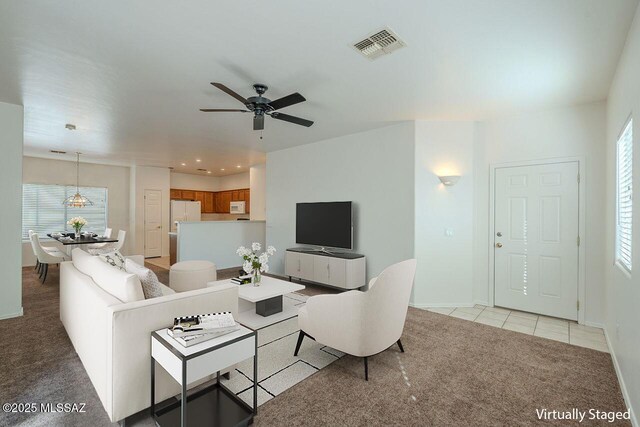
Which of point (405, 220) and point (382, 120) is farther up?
point (382, 120)

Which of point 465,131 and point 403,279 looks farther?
point 465,131

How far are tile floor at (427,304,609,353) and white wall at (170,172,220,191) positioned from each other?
8.61 m

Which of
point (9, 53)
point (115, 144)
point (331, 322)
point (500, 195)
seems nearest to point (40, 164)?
point (115, 144)

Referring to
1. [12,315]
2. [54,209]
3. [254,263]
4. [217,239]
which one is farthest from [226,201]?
[254,263]

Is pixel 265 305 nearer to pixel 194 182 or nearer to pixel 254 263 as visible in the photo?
pixel 254 263

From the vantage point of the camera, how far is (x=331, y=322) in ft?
8.30

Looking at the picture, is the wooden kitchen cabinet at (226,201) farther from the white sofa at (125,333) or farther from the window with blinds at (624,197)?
the window with blinds at (624,197)

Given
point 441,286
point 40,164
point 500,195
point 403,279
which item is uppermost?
point 40,164

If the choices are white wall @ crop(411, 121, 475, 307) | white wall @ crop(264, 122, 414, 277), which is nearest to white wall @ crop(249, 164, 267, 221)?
white wall @ crop(264, 122, 414, 277)

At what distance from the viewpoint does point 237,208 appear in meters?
9.77

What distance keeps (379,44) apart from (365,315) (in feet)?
7.21

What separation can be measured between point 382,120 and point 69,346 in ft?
Result: 15.1

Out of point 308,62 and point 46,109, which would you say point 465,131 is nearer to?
point 308,62

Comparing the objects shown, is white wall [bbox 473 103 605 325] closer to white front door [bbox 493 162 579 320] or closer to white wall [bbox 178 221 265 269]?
white front door [bbox 493 162 579 320]
